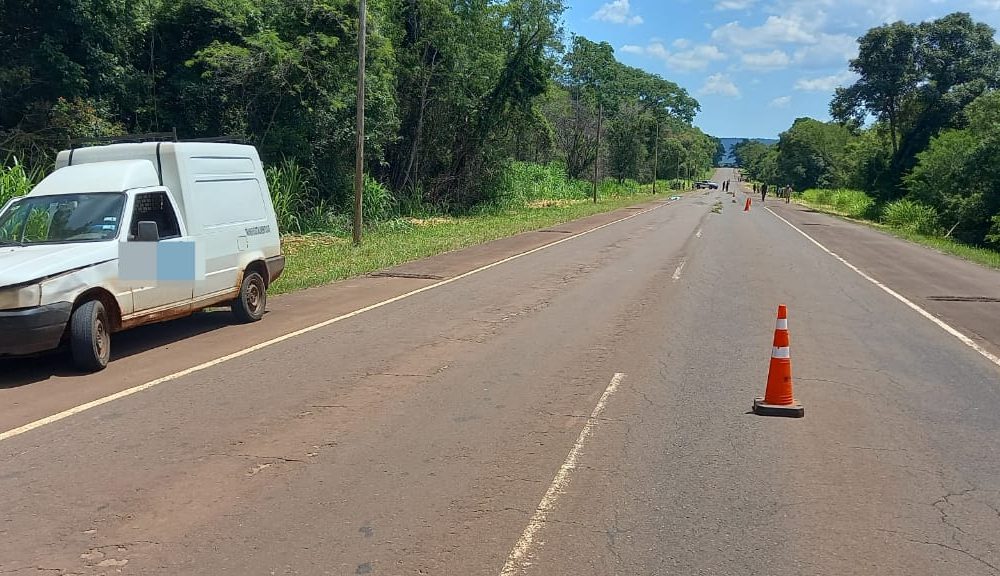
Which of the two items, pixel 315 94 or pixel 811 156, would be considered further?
pixel 811 156

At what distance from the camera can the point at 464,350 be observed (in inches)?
354

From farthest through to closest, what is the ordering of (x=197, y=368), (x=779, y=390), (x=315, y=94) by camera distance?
(x=315, y=94) → (x=197, y=368) → (x=779, y=390)

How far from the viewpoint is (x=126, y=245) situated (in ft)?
27.5

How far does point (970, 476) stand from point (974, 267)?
17.7 metres

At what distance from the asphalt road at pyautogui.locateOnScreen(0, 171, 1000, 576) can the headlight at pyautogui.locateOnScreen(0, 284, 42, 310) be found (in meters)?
0.80

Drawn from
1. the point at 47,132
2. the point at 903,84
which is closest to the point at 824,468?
the point at 47,132

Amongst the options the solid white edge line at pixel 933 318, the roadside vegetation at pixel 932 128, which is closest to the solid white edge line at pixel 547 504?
the solid white edge line at pixel 933 318

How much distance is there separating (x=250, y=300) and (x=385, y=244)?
1079cm

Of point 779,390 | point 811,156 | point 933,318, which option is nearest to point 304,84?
point 933,318

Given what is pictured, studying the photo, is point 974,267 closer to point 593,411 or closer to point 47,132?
point 593,411

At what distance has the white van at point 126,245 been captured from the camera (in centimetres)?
737

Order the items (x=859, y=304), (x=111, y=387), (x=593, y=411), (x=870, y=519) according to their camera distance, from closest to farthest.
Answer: (x=870, y=519) < (x=593, y=411) < (x=111, y=387) < (x=859, y=304)

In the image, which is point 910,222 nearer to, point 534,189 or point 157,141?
point 534,189

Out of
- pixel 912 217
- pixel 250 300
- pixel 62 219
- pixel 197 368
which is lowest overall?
pixel 197 368
